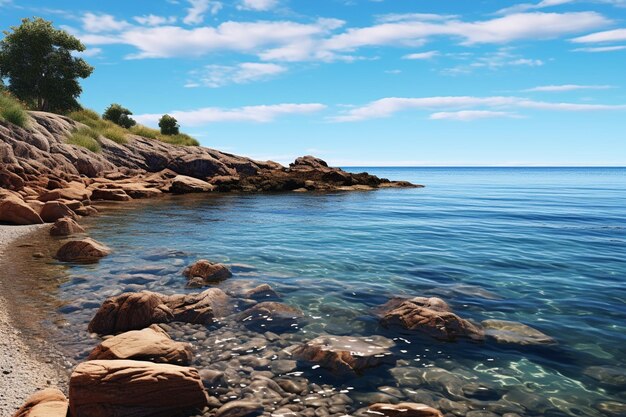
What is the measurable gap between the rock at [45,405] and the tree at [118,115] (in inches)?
2417

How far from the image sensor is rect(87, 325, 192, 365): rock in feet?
19.8

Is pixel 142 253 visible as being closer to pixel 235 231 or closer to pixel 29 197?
pixel 235 231

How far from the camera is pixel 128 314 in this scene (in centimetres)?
799

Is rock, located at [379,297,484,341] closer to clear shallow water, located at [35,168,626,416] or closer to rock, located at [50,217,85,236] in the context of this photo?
clear shallow water, located at [35,168,626,416]

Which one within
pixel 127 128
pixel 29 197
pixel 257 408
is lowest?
pixel 257 408

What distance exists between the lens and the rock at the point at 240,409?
214 inches

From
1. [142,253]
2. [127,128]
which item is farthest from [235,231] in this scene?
[127,128]

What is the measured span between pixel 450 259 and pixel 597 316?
5656 millimetres

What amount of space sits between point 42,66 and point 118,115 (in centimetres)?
1152

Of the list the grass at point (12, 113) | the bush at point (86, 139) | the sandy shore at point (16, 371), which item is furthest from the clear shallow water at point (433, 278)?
the bush at point (86, 139)

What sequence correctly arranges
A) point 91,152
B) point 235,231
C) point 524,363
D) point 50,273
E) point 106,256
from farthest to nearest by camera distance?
1. point 91,152
2. point 235,231
3. point 106,256
4. point 50,273
5. point 524,363

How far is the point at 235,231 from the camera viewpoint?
800 inches

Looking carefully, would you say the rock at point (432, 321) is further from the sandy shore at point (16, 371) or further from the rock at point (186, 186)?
the rock at point (186, 186)

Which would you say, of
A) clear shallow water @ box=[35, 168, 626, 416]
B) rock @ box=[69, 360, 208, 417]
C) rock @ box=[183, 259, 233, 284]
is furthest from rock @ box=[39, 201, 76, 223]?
rock @ box=[69, 360, 208, 417]
